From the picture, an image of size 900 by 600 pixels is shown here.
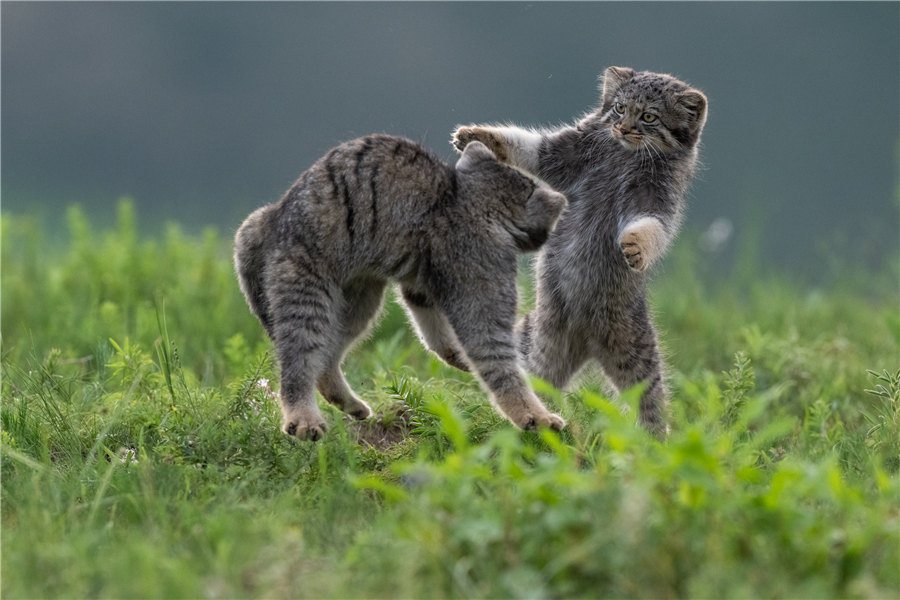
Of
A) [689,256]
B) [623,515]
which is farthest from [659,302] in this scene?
[623,515]

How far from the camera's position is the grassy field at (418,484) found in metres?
2.90

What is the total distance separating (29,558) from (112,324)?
403 centimetres

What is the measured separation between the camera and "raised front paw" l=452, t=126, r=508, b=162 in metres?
5.35

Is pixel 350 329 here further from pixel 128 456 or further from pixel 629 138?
pixel 629 138

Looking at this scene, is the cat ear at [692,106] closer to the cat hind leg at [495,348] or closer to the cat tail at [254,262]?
the cat hind leg at [495,348]

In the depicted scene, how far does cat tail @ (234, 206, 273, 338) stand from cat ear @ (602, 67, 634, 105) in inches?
81.2

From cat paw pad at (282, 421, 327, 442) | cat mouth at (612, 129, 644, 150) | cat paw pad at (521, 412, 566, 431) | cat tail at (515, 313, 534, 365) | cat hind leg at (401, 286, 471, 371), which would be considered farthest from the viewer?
cat tail at (515, 313, 534, 365)

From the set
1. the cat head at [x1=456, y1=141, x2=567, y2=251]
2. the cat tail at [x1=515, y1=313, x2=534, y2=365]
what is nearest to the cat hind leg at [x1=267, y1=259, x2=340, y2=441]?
the cat head at [x1=456, y1=141, x2=567, y2=251]

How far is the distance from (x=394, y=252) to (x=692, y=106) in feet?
6.30

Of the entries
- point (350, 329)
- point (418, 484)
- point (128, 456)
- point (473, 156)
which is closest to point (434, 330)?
point (350, 329)

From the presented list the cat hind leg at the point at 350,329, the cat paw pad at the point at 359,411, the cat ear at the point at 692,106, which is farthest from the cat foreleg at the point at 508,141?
the cat paw pad at the point at 359,411

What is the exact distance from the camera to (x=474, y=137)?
5344 mm

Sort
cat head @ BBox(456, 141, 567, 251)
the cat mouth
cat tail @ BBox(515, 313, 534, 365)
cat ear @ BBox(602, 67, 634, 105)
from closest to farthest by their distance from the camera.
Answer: cat head @ BBox(456, 141, 567, 251) < the cat mouth < cat ear @ BBox(602, 67, 634, 105) < cat tail @ BBox(515, 313, 534, 365)

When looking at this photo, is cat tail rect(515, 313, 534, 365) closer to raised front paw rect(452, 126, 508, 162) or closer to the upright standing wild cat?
the upright standing wild cat
